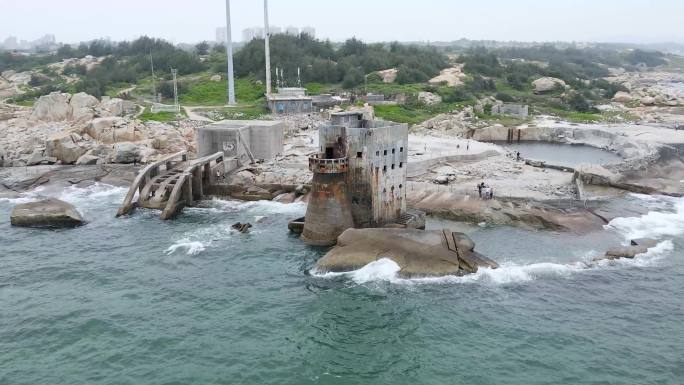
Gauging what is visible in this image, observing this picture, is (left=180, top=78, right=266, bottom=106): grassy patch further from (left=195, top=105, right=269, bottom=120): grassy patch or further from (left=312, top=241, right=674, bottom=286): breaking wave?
(left=312, top=241, right=674, bottom=286): breaking wave

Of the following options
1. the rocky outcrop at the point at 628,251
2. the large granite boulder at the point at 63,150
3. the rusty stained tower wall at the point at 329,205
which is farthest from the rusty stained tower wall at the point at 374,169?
the large granite boulder at the point at 63,150

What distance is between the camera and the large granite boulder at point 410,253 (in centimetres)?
3241

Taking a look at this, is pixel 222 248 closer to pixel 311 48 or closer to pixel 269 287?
pixel 269 287

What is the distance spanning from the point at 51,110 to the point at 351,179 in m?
54.0

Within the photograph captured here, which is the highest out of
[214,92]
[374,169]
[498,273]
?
[214,92]

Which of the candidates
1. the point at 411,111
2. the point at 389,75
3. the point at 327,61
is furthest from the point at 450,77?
the point at 411,111

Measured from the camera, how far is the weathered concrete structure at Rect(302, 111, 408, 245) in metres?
37.3

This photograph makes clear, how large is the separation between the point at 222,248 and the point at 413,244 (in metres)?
12.2

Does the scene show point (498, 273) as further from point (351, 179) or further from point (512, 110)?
point (512, 110)

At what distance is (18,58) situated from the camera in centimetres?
14375

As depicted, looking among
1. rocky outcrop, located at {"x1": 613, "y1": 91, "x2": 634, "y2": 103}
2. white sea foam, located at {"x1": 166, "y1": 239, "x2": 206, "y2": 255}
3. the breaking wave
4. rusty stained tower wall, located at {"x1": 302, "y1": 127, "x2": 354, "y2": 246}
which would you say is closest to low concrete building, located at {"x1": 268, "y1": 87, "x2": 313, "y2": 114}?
rusty stained tower wall, located at {"x1": 302, "y1": 127, "x2": 354, "y2": 246}

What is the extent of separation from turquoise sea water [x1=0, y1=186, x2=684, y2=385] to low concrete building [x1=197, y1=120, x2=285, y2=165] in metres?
19.2

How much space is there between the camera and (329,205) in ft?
123

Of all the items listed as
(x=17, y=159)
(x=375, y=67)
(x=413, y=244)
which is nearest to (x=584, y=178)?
(x=413, y=244)
